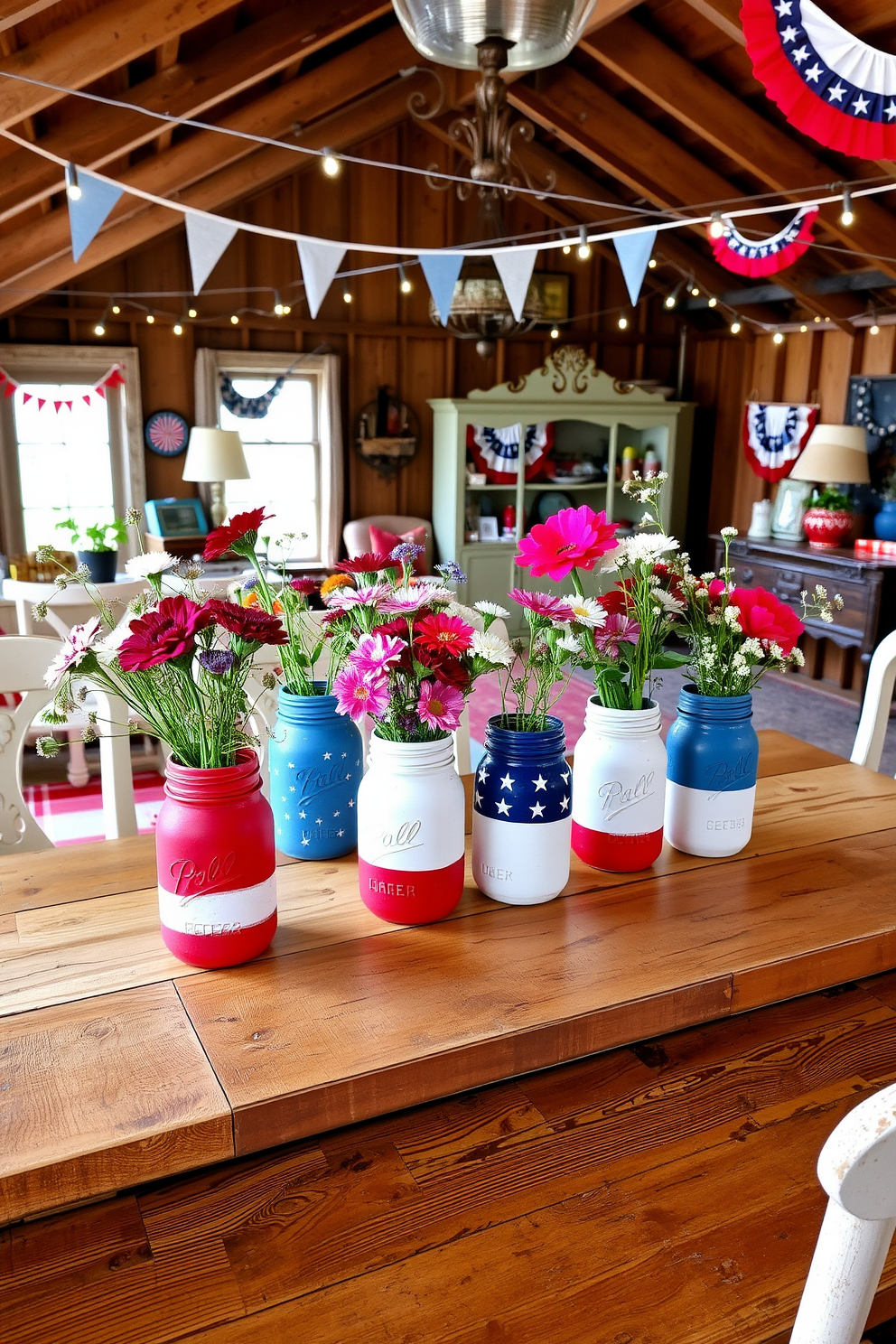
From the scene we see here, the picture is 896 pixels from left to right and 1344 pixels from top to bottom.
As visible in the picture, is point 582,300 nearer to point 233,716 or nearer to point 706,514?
point 706,514

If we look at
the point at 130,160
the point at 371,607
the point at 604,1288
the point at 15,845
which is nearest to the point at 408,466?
the point at 130,160

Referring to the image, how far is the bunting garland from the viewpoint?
5920 millimetres

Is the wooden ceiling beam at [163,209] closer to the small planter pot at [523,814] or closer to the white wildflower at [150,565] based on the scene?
the white wildflower at [150,565]

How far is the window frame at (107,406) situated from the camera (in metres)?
5.97

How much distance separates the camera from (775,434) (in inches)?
267

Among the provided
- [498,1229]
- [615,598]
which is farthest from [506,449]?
[498,1229]

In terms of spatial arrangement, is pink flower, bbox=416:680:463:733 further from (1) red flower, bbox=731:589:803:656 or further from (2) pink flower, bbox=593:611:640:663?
(1) red flower, bbox=731:589:803:656

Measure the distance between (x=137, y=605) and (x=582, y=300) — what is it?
22.1ft

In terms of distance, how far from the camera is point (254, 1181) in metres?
1.09

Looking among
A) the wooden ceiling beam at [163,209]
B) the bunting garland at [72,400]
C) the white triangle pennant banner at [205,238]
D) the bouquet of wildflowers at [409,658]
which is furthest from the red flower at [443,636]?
the bunting garland at [72,400]

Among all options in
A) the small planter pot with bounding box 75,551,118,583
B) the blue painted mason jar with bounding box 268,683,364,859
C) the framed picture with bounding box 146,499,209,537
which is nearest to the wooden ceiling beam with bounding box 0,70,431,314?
the framed picture with bounding box 146,499,209,537

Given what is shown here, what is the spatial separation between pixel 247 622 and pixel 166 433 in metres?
5.62

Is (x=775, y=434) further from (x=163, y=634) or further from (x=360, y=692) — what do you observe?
(x=163, y=634)

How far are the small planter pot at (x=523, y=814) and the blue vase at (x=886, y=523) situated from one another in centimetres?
519
